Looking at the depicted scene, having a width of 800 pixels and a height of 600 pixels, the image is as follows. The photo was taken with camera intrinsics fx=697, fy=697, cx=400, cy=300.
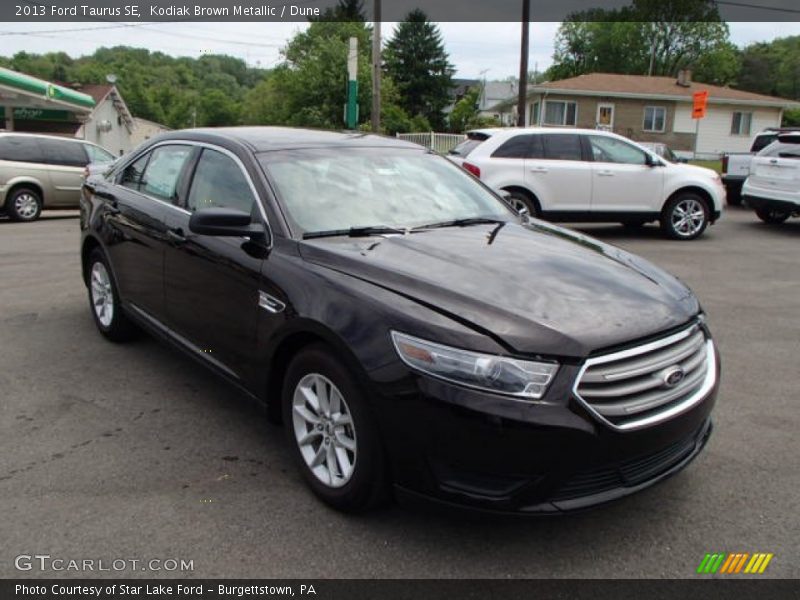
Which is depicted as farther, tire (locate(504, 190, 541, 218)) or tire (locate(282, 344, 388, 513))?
tire (locate(504, 190, 541, 218))

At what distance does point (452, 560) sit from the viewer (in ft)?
9.15

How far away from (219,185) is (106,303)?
6.58 ft

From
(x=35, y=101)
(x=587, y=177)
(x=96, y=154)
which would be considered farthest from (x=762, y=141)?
(x=35, y=101)

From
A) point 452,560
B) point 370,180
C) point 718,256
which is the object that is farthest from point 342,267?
point 718,256

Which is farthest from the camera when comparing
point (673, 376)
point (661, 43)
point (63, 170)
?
point (661, 43)

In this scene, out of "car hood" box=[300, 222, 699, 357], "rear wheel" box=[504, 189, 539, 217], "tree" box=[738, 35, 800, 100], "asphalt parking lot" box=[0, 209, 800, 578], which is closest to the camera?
"car hood" box=[300, 222, 699, 357]

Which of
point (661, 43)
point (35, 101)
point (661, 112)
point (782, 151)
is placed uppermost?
point (661, 43)

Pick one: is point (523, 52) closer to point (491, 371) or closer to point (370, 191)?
point (370, 191)

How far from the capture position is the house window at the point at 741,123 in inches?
1588

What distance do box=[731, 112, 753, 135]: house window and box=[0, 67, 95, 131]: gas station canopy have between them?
35.0m

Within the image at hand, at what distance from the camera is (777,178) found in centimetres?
1208

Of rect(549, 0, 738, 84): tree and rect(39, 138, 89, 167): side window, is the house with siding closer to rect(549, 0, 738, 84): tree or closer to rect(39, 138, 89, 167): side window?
rect(39, 138, 89, 167): side window

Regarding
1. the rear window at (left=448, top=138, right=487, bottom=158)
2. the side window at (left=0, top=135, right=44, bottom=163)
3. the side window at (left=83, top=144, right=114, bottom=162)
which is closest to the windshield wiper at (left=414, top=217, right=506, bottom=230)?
the rear window at (left=448, top=138, right=487, bottom=158)

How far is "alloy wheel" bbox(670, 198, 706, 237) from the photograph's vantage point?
11430 mm
